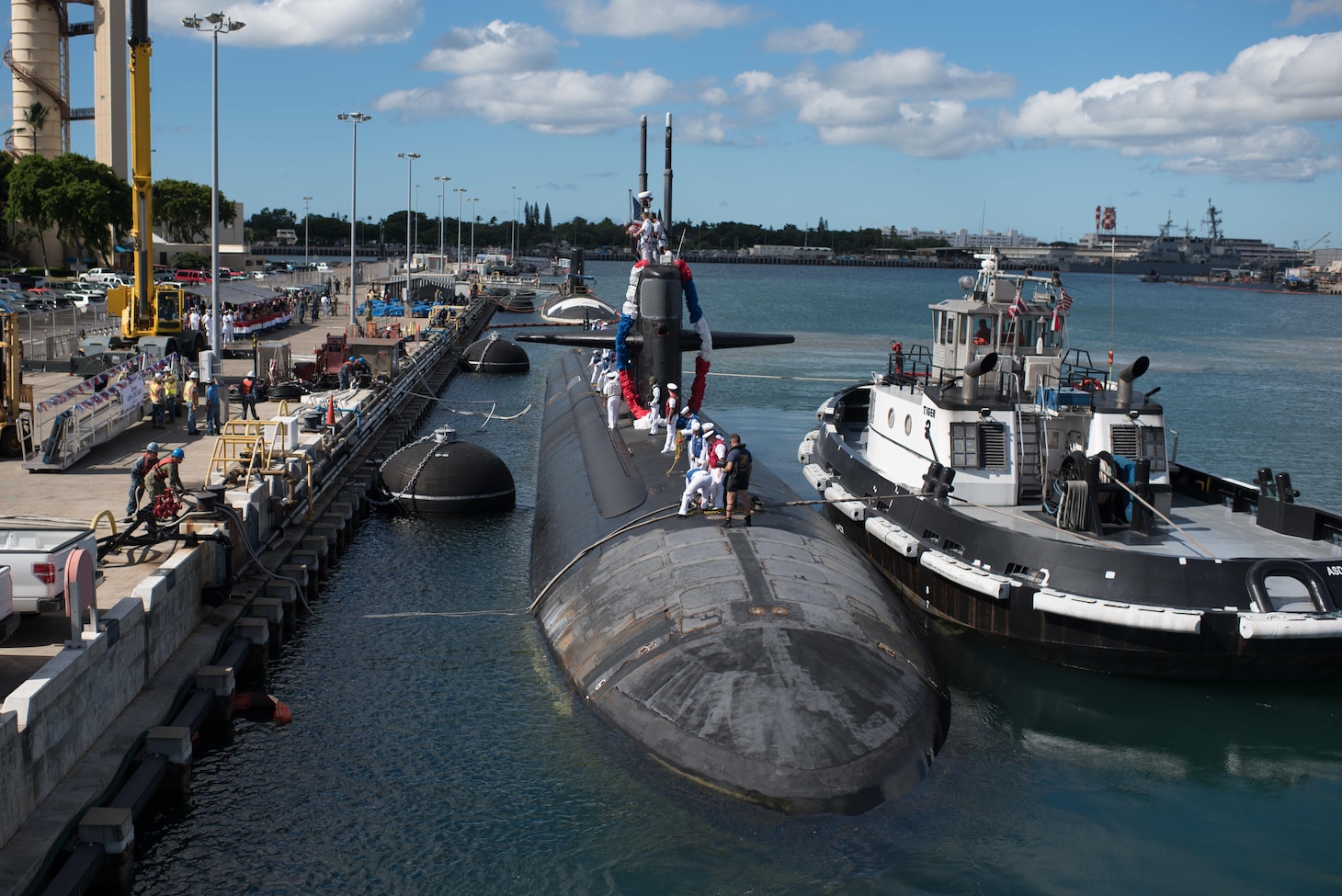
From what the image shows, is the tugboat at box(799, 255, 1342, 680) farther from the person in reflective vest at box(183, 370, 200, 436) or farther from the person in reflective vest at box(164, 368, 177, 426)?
the person in reflective vest at box(164, 368, 177, 426)

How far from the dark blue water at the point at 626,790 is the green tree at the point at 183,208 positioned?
10869 cm

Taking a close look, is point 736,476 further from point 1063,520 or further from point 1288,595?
point 1288,595

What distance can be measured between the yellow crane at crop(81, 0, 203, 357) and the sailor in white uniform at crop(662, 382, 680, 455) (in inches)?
918

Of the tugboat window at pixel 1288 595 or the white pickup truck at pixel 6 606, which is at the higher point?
the white pickup truck at pixel 6 606

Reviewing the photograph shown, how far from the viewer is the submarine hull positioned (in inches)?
560

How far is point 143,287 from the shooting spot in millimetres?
44594

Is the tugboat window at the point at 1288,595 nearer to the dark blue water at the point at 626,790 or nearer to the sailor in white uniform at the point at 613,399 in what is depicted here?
the dark blue water at the point at 626,790

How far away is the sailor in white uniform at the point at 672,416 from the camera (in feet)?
84.2

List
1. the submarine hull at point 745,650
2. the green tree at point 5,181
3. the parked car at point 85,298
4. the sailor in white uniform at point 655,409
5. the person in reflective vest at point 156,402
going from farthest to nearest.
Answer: the green tree at point 5,181, the parked car at point 85,298, the person in reflective vest at point 156,402, the sailor in white uniform at point 655,409, the submarine hull at point 745,650

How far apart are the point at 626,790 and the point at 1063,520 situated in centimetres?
1104

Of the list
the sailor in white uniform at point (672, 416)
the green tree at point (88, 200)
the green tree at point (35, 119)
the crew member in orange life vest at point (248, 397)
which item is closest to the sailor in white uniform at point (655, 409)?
the sailor in white uniform at point (672, 416)

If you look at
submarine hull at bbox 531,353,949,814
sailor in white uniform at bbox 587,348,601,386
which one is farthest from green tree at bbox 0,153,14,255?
submarine hull at bbox 531,353,949,814

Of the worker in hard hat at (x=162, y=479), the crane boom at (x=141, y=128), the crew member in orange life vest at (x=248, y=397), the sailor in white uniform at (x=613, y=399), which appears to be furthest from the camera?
the crane boom at (x=141, y=128)

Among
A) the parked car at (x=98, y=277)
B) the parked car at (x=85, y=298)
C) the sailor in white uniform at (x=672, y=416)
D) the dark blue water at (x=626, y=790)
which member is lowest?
the dark blue water at (x=626, y=790)
